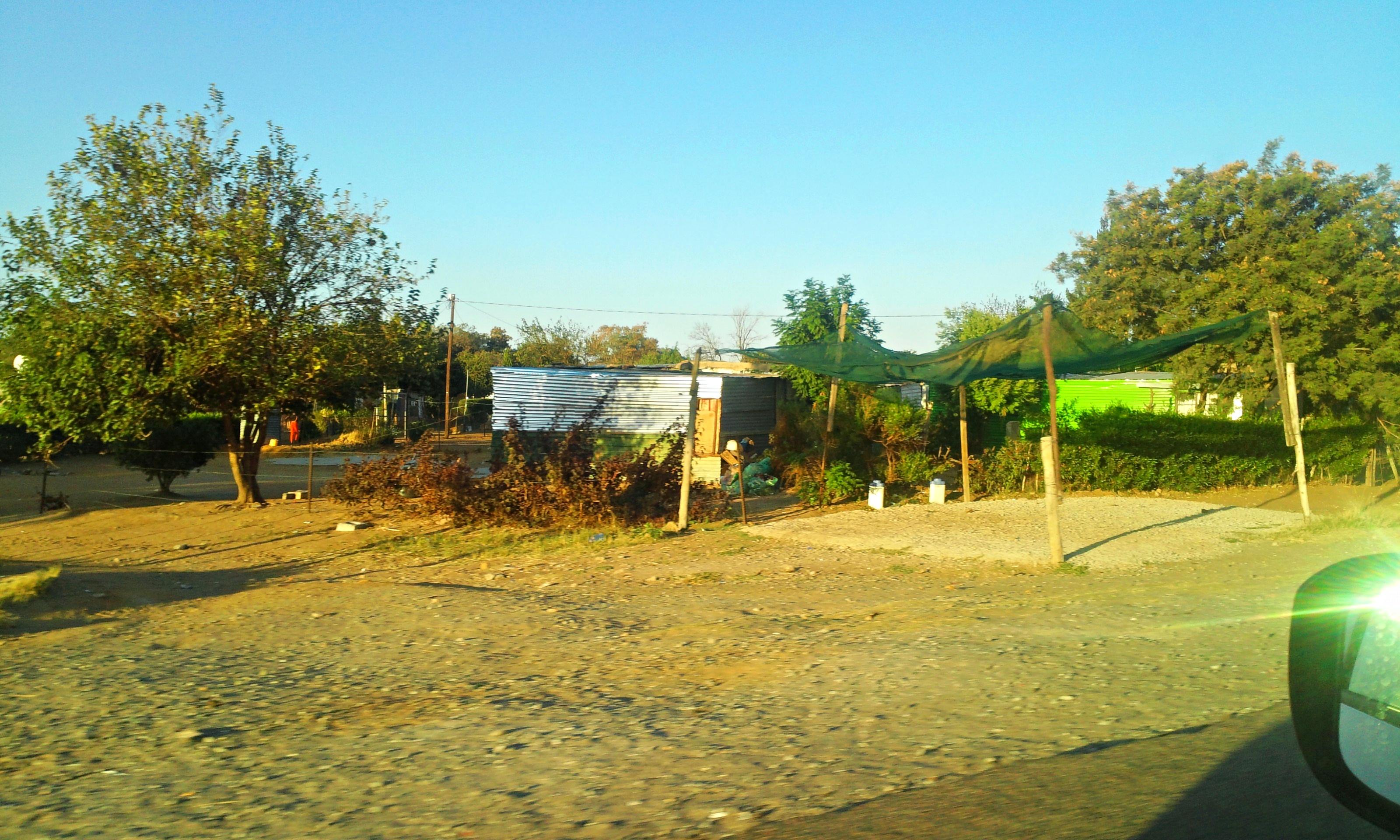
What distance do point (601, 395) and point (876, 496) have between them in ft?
24.0

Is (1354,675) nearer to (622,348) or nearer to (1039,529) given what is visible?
(1039,529)

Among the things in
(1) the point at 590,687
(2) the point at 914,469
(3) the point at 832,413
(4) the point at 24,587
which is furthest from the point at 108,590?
(2) the point at 914,469

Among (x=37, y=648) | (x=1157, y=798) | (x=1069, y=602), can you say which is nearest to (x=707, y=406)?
(x=1069, y=602)

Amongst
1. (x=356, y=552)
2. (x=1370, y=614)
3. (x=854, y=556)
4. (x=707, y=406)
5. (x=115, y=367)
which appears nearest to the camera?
(x=1370, y=614)

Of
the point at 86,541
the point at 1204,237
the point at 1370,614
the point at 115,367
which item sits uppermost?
the point at 1204,237

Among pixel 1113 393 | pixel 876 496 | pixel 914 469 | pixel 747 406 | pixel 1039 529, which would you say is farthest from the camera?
pixel 747 406

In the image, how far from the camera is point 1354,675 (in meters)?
2.82

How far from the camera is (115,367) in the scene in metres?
15.3

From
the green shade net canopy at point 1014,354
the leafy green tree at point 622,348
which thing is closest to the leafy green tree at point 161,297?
the green shade net canopy at point 1014,354

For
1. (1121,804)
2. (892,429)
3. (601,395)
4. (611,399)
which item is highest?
(601,395)

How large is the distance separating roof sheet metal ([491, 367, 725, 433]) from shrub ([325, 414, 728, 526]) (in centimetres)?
535

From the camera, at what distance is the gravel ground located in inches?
484

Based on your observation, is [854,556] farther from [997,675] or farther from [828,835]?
[828,835]

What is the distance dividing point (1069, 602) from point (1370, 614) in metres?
6.65
